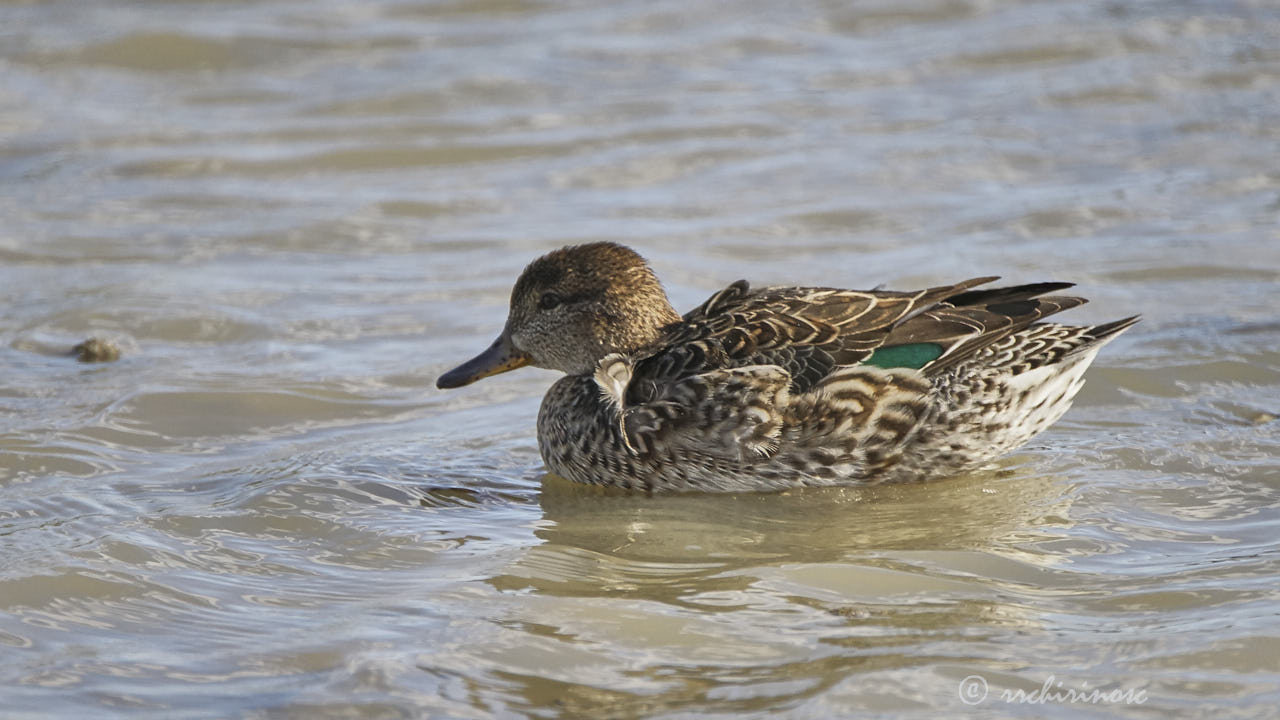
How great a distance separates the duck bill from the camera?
759cm

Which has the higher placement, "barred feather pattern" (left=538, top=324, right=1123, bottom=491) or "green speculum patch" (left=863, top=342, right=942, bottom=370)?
"green speculum patch" (left=863, top=342, right=942, bottom=370)

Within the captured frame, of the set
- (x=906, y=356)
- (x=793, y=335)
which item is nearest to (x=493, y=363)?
(x=793, y=335)

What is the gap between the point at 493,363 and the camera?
25.1 ft

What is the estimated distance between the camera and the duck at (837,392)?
22.2ft

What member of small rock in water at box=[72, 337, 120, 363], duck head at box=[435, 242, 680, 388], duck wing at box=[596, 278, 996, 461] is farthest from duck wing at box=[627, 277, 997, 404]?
small rock in water at box=[72, 337, 120, 363]

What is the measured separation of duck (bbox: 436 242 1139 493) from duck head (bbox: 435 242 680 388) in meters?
0.33

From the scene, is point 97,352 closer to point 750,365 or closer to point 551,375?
point 551,375

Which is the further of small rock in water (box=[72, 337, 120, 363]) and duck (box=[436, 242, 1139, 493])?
small rock in water (box=[72, 337, 120, 363])

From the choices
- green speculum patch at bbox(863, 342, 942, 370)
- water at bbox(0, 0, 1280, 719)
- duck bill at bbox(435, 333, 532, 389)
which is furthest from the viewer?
duck bill at bbox(435, 333, 532, 389)

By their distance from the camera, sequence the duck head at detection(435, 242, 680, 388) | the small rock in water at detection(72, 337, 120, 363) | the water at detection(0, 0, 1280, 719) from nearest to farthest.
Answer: the water at detection(0, 0, 1280, 719) < the duck head at detection(435, 242, 680, 388) < the small rock in water at detection(72, 337, 120, 363)

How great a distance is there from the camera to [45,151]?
12.7m

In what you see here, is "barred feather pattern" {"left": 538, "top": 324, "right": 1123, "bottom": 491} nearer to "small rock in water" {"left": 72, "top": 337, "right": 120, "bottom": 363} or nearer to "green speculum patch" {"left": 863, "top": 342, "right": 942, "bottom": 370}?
"green speculum patch" {"left": 863, "top": 342, "right": 942, "bottom": 370}

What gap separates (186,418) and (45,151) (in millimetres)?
5584

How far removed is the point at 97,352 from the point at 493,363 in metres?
2.58
